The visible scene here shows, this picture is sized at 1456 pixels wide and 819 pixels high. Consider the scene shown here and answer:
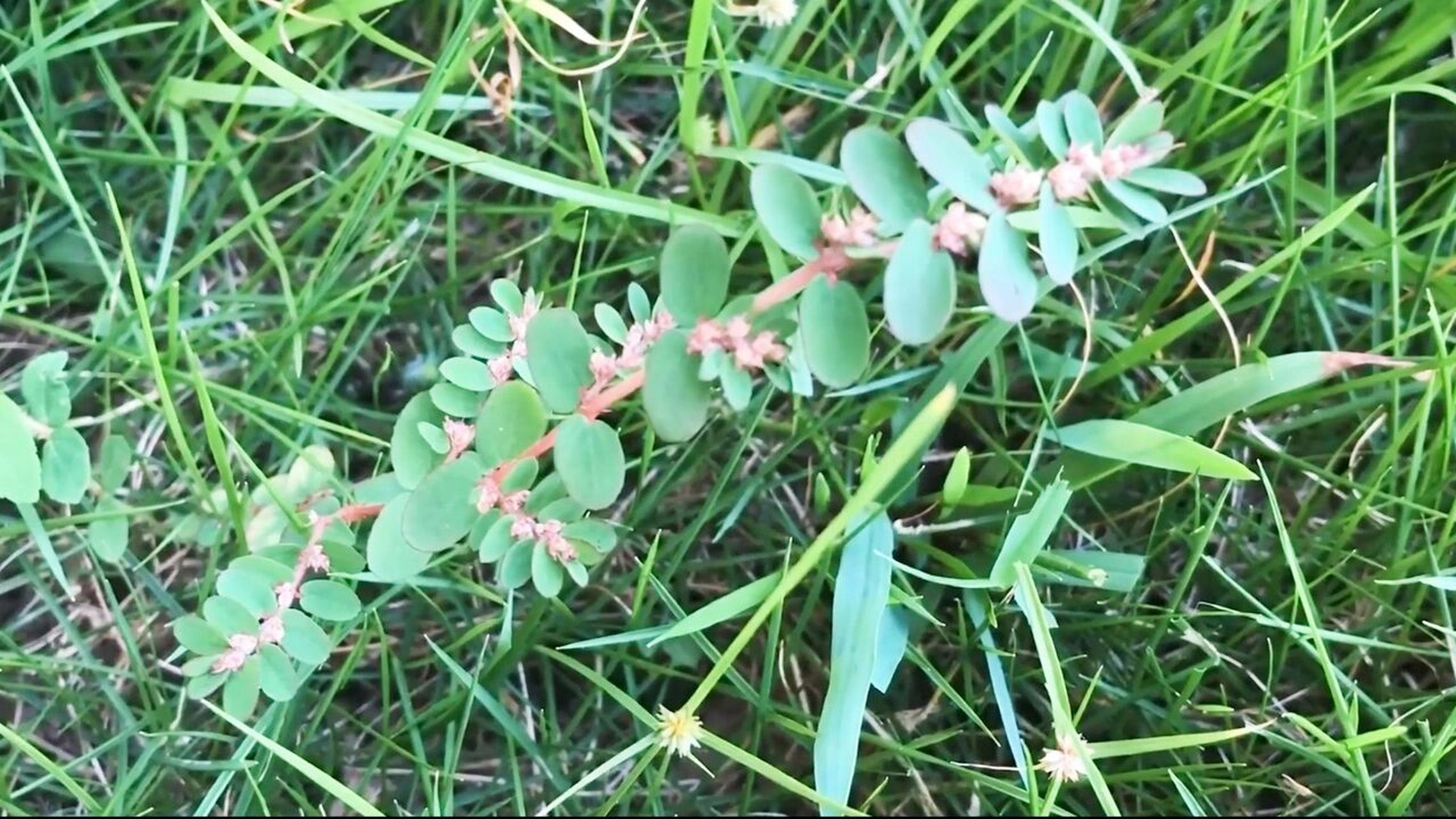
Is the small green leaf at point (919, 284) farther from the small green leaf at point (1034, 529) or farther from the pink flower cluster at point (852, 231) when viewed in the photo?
the small green leaf at point (1034, 529)

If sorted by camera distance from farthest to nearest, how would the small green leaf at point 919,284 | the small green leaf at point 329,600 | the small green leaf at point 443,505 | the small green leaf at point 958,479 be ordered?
1. the small green leaf at point 958,479
2. the small green leaf at point 329,600
3. the small green leaf at point 443,505
4. the small green leaf at point 919,284

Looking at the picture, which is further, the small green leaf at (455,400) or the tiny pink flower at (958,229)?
the small green leaf at (455,400)

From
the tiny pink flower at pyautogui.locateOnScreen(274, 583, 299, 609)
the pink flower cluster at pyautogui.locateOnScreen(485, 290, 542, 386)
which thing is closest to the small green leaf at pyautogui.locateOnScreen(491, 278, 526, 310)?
the pink flower cluster at pyautogui.locateOnScreen(485, 290, 542, 386)

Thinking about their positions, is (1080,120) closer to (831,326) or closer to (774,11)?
(831,326)

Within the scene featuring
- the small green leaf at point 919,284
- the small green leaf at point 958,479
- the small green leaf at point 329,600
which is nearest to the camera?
the small green leaf at point 919,284

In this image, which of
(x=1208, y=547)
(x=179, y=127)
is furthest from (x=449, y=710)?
(x=1208, y=547)

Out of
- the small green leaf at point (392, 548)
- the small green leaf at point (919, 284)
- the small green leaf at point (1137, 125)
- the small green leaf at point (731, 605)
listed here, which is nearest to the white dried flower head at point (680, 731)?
the small green leaf at point (731, 605)

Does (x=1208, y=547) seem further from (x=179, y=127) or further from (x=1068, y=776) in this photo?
(x=179, y=127)
